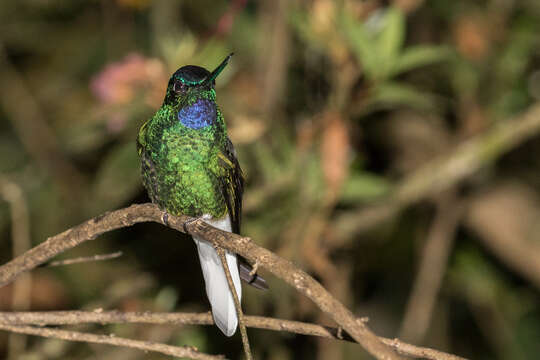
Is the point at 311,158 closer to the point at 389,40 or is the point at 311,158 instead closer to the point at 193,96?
the point at 389,40

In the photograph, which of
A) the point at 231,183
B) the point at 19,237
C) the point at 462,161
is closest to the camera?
the point at 231,183

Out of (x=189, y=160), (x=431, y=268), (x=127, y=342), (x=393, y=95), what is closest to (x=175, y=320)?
(x=127, y=342)

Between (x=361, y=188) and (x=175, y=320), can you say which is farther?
(x=361, y=188)

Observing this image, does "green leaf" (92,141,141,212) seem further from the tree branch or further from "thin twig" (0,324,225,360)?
"thin twig" (0,324,225,360)

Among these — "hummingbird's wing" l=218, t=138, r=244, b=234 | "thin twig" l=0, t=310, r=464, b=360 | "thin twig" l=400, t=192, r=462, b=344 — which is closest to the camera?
"thin twig" l=0, t=310, r=464, b=360

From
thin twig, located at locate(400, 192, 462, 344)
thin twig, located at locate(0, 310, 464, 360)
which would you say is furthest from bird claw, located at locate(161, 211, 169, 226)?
thin twig, located at locate(400, 192, 462, 344)

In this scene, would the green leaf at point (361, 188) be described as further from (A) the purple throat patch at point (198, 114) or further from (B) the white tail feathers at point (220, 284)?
(A) the purple throat patch at point (198, 114)
